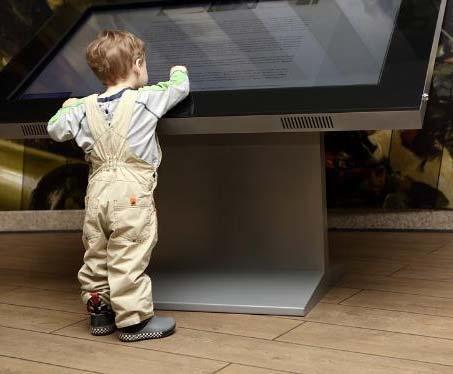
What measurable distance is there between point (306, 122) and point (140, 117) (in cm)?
46

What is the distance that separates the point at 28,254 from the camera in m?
3.38

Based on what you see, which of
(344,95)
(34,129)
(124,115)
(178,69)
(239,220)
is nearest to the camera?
(344,95)

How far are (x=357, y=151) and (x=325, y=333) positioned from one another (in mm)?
1950

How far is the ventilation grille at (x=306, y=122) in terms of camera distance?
1896 millimetres

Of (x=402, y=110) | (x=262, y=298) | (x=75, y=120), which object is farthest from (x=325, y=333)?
(x=75, y=120)

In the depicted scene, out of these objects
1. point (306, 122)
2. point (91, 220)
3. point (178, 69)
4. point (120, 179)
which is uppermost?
point (178, 69)

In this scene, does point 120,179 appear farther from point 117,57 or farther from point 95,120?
point 117,57

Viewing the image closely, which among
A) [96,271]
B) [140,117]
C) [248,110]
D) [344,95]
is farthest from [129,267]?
[344,95]

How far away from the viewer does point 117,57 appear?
2.05 metres

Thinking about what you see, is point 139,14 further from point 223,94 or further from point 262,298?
point 262,298

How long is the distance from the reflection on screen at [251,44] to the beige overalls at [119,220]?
30 cm

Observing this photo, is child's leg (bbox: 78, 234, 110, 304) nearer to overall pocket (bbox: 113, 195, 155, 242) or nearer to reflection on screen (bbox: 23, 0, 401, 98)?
overall pocket (bbox: 113, 195, 155, 242)

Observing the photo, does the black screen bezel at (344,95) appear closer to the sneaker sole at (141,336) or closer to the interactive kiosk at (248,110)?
the interactive kiosk at (248,110)

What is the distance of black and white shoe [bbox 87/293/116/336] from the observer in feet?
6.72
